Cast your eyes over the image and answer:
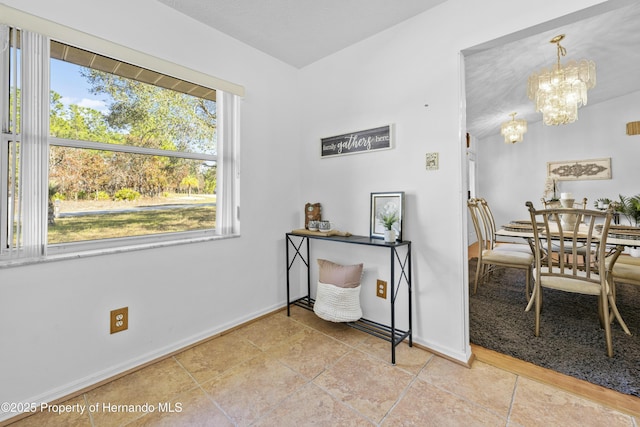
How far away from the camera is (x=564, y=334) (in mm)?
2053

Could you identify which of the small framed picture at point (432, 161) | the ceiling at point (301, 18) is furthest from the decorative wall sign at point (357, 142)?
the ceiling at point (301, 18)

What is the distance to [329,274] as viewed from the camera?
2.21m

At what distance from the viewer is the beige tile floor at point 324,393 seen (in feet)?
4.29

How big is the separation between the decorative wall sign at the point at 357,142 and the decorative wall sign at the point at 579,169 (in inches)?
211

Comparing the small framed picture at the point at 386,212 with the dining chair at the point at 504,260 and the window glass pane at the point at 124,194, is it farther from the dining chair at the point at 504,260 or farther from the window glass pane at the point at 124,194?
Result: the dining chair at the point at 504,260

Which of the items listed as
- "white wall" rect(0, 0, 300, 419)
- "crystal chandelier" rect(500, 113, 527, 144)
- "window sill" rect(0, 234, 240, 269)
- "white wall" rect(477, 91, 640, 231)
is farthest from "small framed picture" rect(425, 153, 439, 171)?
"white wall" rect(477, 91, 640, 231)

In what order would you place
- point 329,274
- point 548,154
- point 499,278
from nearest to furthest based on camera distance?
point 329,274, point 499,278, point 548,154

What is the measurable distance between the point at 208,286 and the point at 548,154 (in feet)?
22.2

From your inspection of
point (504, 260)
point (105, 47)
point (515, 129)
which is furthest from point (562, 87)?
point (105, 47)

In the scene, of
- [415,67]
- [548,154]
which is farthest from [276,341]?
[548,154]

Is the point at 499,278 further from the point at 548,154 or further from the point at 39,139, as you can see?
the point at 39,139

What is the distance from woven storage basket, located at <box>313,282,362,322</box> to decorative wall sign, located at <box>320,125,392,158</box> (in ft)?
3.76

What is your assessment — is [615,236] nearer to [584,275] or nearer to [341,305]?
[584,275]

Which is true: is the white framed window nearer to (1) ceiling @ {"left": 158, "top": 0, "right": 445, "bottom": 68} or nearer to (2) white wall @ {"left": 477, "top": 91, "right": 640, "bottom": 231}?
(1) ceiling @ {"left": 158, "top": 0, "right": 445, "bottom": 68}
